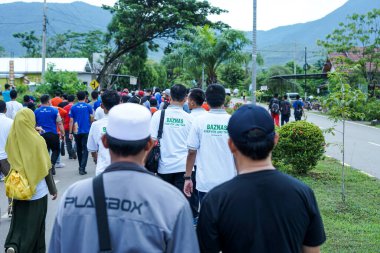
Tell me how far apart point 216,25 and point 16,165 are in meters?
24.8

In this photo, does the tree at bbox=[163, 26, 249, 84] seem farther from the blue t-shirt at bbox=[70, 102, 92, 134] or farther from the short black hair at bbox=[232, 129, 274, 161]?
the short black hair at bbox=[232, 129, 274, 161]

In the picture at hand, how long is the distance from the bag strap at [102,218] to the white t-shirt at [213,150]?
284 cm

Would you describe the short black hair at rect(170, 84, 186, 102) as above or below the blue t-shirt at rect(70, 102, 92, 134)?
above

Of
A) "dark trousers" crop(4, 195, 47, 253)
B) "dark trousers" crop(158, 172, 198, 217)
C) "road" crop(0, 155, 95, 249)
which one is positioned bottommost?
"road" crop(0, 155, 95, 249)

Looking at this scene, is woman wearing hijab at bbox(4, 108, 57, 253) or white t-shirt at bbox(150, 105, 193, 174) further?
white t-shirt at bbox(150, 105, 193, 174)

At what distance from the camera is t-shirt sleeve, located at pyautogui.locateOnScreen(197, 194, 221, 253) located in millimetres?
2350

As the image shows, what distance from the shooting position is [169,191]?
7.29 feet

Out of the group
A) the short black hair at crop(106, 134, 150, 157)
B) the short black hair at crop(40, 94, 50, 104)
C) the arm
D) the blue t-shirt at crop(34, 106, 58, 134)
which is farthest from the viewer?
the blue t-shirt at crop(34, 106, 58, 134)

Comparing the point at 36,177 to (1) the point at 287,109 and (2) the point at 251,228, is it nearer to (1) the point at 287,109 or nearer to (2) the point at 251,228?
(2) the point at 251,228

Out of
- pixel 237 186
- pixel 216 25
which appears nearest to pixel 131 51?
pixel 216 25

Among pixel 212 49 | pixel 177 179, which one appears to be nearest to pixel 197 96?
pixel 177 179

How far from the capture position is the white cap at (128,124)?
90.5 inches

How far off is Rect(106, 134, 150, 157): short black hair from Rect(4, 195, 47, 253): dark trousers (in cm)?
306

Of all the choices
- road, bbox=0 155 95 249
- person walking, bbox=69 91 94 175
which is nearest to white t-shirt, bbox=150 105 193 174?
road, bbox=0 155 95 249
